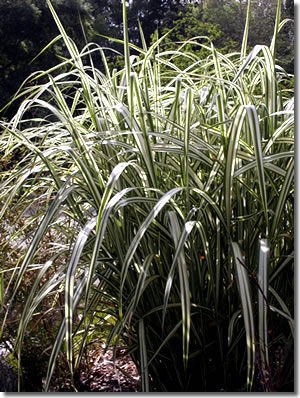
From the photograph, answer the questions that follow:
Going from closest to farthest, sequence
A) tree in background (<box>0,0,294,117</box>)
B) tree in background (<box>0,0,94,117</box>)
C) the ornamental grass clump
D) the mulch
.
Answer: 1. the ornamental grass clump
2. the mulch
3. tree in background (<box>0,0,294,117</box>)
4. tree in background (<box>0,0,94,117</box>)

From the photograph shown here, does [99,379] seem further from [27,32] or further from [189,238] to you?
[27,32]

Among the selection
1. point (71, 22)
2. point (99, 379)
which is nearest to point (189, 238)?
point (99, 379)

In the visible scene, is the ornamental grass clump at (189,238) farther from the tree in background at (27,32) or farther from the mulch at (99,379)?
the tree in background at (27,32)

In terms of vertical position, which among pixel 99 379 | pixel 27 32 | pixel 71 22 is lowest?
pixel 99 379

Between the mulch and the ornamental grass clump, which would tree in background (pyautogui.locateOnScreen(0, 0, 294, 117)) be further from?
the ornamental grass clump

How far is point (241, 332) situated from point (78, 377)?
2.31ft

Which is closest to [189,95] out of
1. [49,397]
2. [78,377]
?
[49,397]

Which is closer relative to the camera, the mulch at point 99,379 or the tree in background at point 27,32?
the mulch at point 99,379

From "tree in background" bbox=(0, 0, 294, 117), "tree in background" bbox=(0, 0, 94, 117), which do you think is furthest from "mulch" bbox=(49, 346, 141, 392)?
"tree in background" bbox=(0, 0, 94, 117)

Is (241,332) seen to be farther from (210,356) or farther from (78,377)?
(78,377)

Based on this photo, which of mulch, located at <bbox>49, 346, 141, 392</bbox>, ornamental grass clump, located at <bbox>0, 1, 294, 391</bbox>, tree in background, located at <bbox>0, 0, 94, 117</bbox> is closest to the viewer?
ornamental grass clump, located at <bbox>0, 1, 294, 391</bbox>

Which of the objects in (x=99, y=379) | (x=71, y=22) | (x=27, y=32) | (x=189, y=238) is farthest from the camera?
(x=27, y=32)

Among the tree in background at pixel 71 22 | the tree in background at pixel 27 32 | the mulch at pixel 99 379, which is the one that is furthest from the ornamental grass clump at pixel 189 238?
the tree in background at pixel 27 32

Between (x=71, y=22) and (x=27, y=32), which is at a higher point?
(x=71, y=22)
